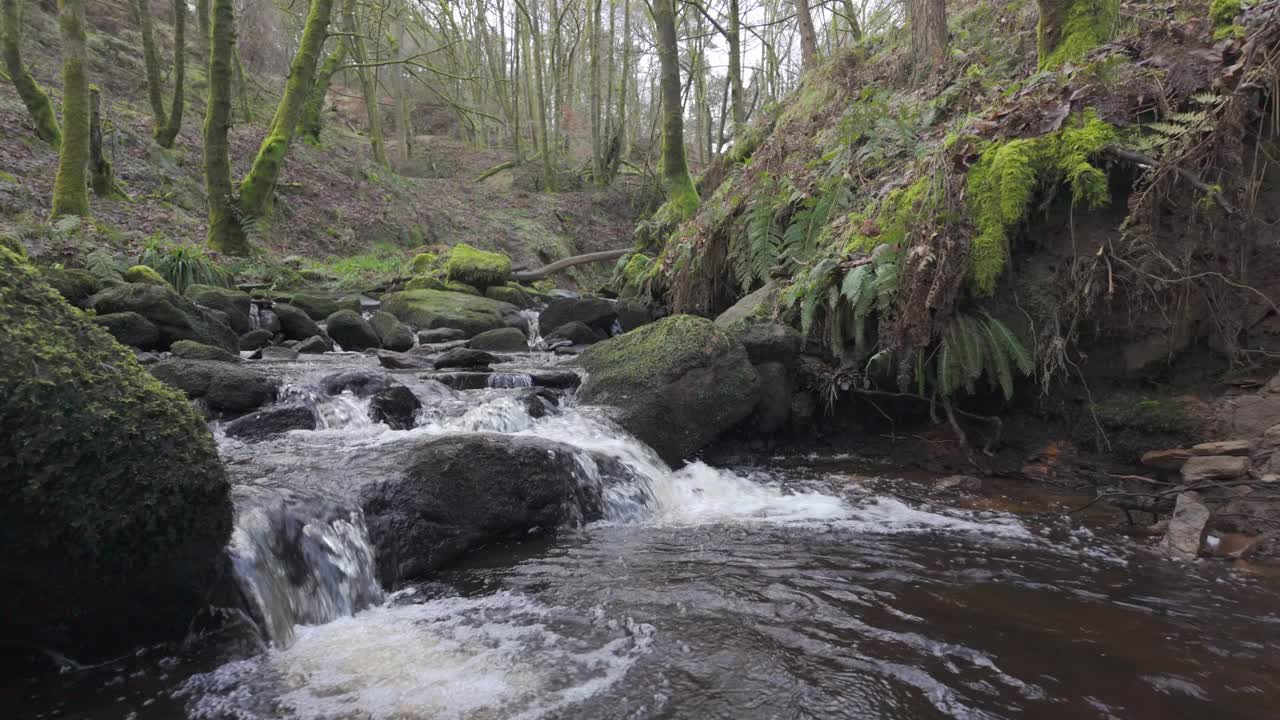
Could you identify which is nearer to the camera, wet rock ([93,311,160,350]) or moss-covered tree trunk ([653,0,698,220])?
wet rock ([93,311,160,350])

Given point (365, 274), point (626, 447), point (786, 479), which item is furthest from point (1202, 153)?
point (365, 274)

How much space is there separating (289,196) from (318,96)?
13.4 feet

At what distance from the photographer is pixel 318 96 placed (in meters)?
19.5

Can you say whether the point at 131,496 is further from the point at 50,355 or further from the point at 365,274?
the point at 365,274

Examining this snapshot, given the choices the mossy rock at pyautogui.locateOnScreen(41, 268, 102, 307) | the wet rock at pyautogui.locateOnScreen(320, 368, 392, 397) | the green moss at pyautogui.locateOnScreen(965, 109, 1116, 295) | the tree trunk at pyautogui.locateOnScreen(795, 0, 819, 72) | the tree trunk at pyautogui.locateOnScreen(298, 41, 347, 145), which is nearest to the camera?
the green moss at pyautogui.locateOnScreen(965, 109, 1116, 295)

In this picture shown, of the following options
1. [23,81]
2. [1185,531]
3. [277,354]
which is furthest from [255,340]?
[1185,531]

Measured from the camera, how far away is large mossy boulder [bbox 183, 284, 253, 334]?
31.7 ft

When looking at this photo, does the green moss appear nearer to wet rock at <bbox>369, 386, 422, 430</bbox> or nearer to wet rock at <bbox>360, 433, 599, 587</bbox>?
wet rock at <bbox>360, 433, 599, 587</bbox>

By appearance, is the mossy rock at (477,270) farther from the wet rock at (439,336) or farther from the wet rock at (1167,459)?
the wet rock at (1167,459)

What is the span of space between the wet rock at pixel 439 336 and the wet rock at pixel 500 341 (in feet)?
1.78

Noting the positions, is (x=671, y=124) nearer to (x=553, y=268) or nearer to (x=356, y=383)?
(x=553, y=268)

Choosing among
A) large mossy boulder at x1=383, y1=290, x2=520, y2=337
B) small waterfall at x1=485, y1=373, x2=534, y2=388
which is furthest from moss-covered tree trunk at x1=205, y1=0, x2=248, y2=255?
small waterfall at x1=485, y1=373, x2=534, y2=388

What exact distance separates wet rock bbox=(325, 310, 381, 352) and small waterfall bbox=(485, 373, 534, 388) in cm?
367

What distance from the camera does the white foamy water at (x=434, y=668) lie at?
2508 millimetres
